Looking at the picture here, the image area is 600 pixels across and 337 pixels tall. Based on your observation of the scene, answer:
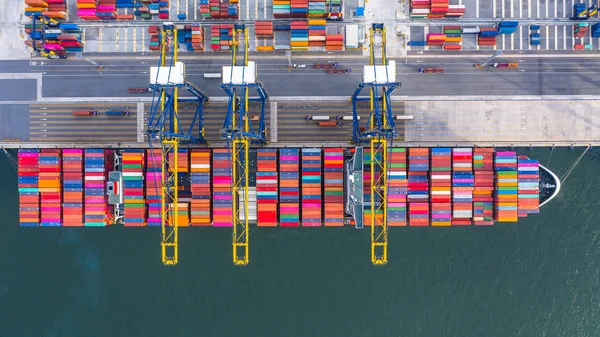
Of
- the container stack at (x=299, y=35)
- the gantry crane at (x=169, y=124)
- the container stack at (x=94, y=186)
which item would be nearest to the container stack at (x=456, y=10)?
the container stack at (x=299, y=35)

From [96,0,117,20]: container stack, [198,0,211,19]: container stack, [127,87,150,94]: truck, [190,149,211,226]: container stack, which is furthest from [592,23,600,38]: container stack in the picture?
[96,0,117,20]: container stack

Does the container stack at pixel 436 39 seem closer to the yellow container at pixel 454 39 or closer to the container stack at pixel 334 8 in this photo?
the yellow container at pixel 454 39

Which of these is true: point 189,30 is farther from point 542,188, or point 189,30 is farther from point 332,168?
point 542,188

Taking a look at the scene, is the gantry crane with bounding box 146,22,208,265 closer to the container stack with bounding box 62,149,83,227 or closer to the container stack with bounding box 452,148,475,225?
the container stack with bounding box 62,149,83,227

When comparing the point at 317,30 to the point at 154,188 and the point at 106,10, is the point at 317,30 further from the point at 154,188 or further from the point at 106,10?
the point at 154,188

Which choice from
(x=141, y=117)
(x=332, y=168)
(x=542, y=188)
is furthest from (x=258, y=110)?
(x=542, y=188)

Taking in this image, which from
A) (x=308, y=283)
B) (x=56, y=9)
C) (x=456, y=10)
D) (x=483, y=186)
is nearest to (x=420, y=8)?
(x=456, y=10)
